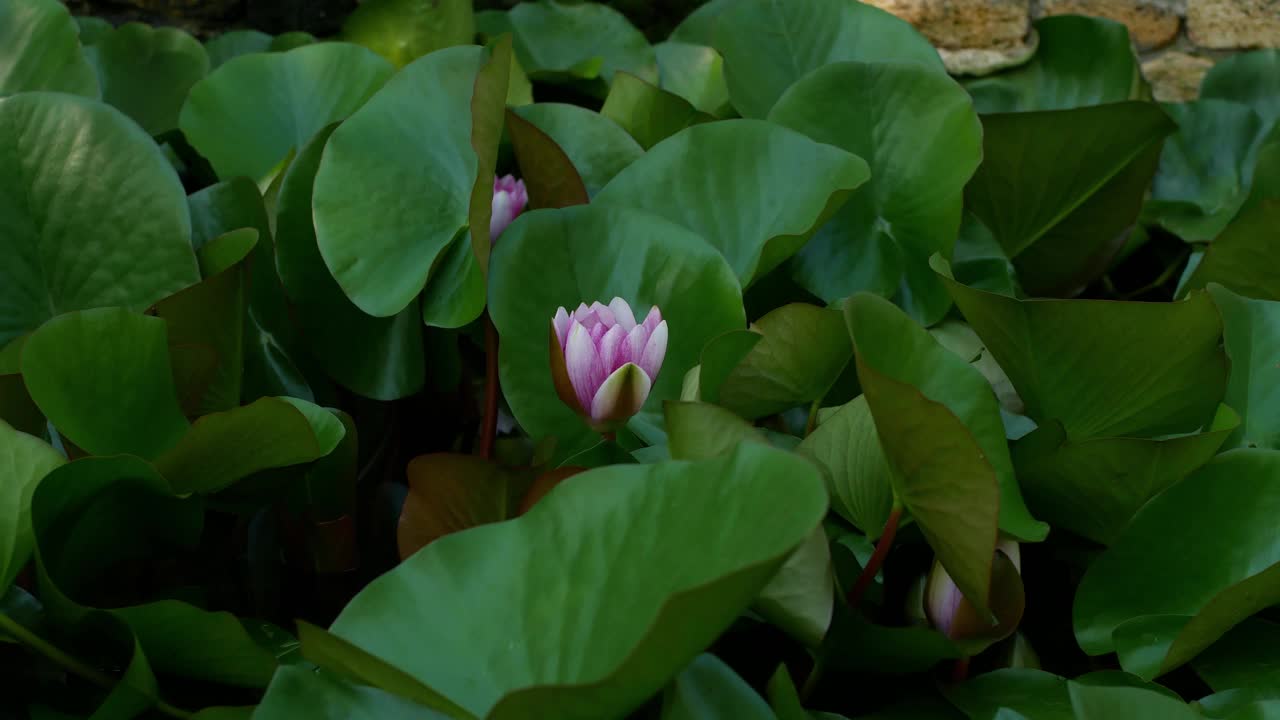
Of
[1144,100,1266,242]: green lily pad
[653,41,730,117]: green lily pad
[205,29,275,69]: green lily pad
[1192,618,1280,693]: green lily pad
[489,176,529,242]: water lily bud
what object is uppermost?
[489,176,529,242]: water lily bud

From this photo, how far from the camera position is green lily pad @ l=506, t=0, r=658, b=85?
103 cm

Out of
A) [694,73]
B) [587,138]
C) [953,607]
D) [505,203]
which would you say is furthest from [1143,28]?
[953,607]

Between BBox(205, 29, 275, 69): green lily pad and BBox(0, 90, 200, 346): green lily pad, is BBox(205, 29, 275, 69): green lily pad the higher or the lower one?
the lower one

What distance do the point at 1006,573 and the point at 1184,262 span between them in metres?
0.63

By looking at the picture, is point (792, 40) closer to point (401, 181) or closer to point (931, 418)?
point (401, 181)

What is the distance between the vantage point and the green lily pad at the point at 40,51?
27.9 inches

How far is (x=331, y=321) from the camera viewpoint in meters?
0.62

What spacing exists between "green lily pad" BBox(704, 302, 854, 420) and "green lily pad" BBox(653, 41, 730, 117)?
Result: 0.46 meters

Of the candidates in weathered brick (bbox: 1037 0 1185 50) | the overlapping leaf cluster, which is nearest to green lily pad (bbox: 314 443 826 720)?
the overlapping leaf cluster

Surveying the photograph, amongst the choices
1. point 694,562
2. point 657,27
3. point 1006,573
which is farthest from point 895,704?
point 657,27

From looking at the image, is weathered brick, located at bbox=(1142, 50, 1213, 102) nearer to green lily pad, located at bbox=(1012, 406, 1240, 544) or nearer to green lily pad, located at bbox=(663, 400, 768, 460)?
green lily pad, located at bbox=(1012, 406, 1240, 544)

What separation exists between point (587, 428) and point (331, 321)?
0.55 ft

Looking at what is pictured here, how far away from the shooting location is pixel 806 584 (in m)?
0.41

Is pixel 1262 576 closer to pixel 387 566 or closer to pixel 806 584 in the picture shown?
pixel 806 584
